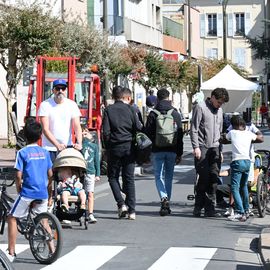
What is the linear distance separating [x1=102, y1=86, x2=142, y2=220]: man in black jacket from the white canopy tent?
44.3 feet

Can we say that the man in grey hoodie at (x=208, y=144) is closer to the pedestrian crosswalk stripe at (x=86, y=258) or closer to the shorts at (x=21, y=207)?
the pedestrian crosswalk stripe at (x=86, y=258)

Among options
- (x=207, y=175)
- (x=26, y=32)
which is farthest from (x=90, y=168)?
(x=26, y=32)

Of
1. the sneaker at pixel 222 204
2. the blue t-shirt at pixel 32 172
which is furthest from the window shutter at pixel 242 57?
the blue t-shirt at pixel 32 172

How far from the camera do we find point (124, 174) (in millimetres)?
13297

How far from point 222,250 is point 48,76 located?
33.2 ft

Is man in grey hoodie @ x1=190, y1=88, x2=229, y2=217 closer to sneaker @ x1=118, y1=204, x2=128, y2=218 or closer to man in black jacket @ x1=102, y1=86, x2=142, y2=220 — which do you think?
man in black jacket @ x1=102, y1=86, x2=142, y2=220

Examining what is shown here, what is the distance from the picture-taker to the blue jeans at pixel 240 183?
522 inches

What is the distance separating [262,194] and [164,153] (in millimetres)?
1632

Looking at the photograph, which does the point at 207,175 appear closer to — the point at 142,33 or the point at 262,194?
the point at 262,194

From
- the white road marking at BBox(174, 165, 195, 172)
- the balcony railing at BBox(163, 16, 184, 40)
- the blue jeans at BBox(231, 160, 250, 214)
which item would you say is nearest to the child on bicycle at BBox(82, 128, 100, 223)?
the blue jeans at BBox(231, 160, 250, 214)

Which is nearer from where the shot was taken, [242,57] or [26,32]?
[26,32]

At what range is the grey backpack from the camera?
13.6m

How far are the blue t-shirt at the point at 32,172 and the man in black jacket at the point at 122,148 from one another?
11.4ft

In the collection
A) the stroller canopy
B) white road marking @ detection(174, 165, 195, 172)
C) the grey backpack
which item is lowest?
white road marking @ detection(174, 165, 195, 172)
